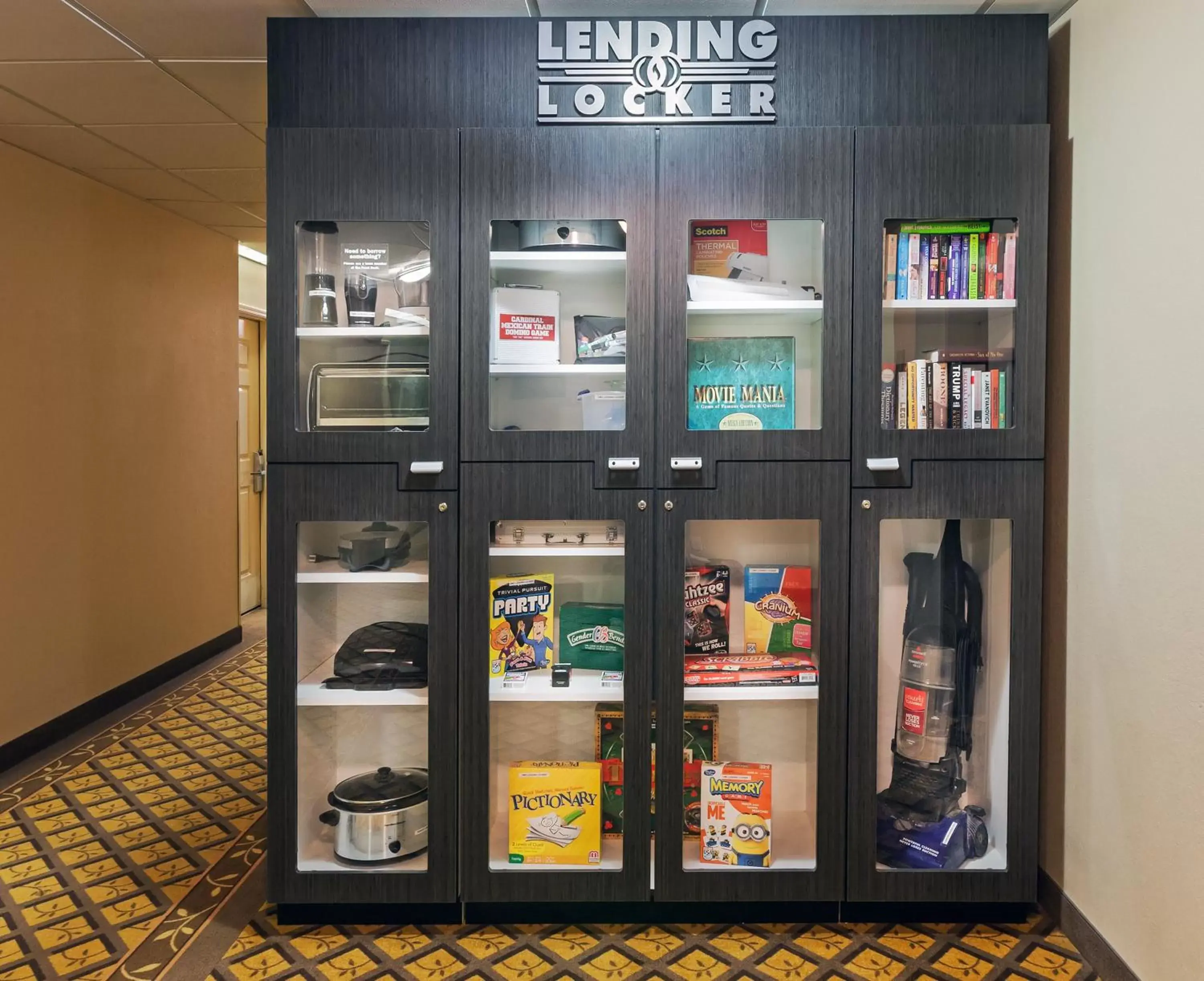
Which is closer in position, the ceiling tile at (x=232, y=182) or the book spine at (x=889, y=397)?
the book spine at (x=889, y=397)

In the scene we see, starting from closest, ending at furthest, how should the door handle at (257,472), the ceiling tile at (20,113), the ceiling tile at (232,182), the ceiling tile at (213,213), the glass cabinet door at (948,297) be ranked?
the glass cabinet door at (948,297) < the ceiling tile at (20,113) < the ceiling tile at (232,182) < the ceiling tile at (213,213) < the door handle at (257,472)

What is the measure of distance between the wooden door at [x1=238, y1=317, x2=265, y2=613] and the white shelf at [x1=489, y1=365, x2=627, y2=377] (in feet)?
13.5

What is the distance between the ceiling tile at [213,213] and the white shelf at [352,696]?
118 inches

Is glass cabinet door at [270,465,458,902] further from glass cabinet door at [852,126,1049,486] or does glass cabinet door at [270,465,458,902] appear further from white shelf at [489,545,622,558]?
glass cabinet door at [852,126,1049,486]

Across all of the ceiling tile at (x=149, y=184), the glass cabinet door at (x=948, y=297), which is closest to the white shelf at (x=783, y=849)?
the glass cabinet door at (x=948, y=297)

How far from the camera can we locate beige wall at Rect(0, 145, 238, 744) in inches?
138

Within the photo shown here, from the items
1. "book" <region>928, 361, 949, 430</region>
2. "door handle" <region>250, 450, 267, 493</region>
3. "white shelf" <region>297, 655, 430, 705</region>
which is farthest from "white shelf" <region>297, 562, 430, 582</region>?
"door handle" <region>250, 450, 267, 493</region>

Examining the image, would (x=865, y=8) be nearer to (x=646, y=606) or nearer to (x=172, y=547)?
(x=646, y=606)

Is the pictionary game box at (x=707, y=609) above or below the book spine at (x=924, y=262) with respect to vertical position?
below

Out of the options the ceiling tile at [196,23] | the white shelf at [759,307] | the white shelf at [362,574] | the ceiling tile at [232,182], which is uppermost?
the ceiling tile at [232,182]

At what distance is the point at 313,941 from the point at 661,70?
8.37 ft

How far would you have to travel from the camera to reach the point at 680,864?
2293 mm

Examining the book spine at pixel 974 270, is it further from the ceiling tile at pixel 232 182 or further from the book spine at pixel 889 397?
the ceiling tile at pixel 232 182

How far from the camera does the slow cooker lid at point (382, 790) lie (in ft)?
7.67
